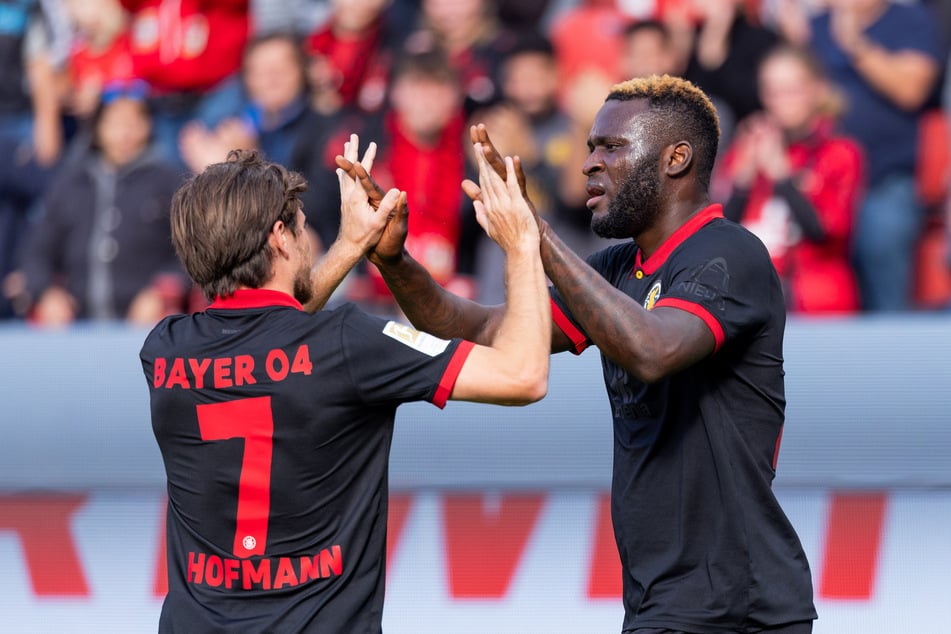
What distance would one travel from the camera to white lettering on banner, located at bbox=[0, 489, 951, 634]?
4.47 metres

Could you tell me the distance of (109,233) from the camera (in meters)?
6.62

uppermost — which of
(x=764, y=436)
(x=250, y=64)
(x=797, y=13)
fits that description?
(x=797, y=13)

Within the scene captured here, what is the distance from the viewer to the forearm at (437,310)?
338 cm

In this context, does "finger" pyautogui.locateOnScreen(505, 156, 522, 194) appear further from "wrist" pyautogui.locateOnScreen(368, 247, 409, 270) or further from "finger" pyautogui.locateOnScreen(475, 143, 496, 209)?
"wrist" pyautogui.locateOnScreen(368, 247, 409, 270)

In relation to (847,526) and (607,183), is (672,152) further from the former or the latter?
(847,526)

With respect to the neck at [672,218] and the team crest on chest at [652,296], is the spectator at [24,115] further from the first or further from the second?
the team crest on chest at [652,296]

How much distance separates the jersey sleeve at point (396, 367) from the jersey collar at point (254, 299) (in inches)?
A: 7.3

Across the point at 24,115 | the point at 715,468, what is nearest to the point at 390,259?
the point at 715,468

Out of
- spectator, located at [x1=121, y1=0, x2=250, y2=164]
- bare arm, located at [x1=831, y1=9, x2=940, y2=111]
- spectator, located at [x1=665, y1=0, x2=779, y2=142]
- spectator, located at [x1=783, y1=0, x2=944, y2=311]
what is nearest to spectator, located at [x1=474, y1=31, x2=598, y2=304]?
spectator, located at [x1=665, y1=0, x2=779, y2=142]

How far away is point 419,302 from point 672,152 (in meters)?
0.79

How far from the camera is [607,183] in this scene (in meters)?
3.14

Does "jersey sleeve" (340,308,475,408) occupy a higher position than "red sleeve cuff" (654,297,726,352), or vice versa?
"red sleeve cuff" (654,297,726,352)

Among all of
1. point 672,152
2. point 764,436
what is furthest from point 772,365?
point 672,152

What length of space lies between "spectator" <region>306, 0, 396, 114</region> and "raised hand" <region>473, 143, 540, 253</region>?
403 cm
